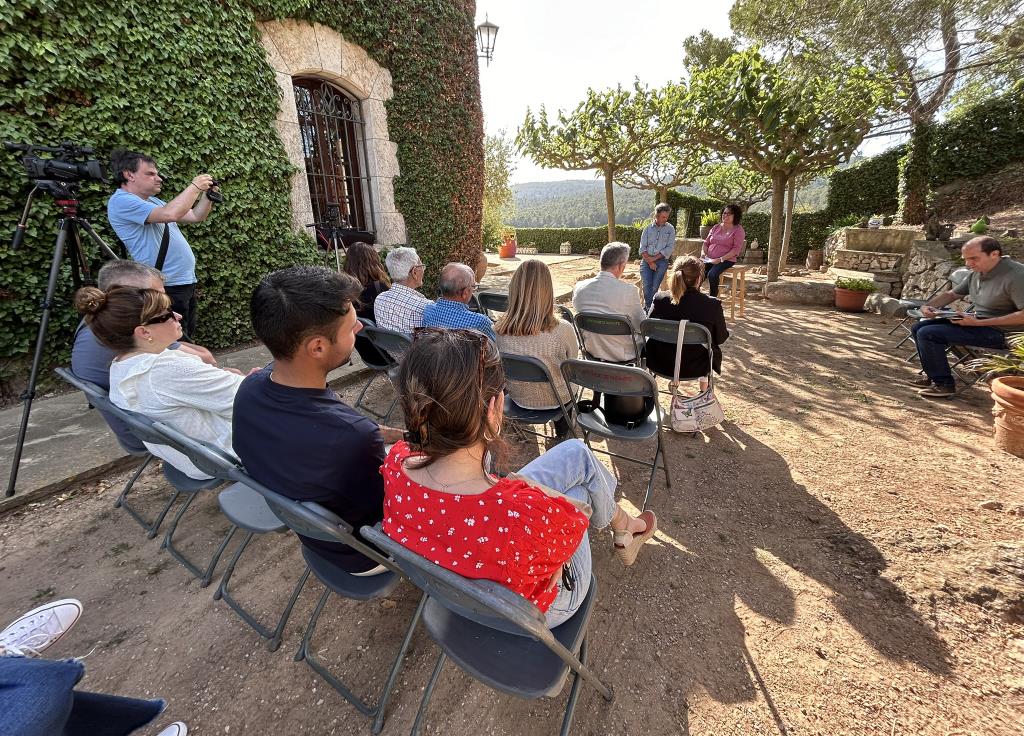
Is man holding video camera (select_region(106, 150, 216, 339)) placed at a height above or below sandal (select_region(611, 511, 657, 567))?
above

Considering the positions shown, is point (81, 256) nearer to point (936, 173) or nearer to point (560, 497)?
point (560, 497)

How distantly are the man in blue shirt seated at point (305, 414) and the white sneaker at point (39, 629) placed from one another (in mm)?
752

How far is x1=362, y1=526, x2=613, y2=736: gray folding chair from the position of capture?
0.97 metres

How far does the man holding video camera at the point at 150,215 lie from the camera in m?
3.17

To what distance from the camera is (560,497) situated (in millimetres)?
1164

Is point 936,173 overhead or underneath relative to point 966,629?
overhead

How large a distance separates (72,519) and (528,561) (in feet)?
9.56

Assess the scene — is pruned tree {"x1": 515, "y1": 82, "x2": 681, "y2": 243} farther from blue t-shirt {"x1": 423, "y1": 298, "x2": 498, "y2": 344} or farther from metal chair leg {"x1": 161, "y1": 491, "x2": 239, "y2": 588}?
metal chair leg {"x1": 161, "y1": 491, "x2": 239, "y2": 588}

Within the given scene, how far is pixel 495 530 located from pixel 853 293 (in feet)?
27.9

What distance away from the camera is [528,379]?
2.39m

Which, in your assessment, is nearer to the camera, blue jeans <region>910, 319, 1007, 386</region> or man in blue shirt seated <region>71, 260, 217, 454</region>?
man in blue shirt seated <region>71, 260, 217, 454</region>

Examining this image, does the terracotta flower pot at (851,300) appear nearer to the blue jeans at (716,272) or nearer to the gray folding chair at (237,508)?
the blue jeans at (716,272)

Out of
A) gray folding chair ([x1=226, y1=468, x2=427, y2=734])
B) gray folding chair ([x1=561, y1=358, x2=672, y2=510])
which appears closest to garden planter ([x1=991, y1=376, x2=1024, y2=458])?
gray folding chair ([x1=561, y1=358, x2=672, y2=510])

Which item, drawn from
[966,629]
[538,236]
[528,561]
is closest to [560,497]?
[528,561]
